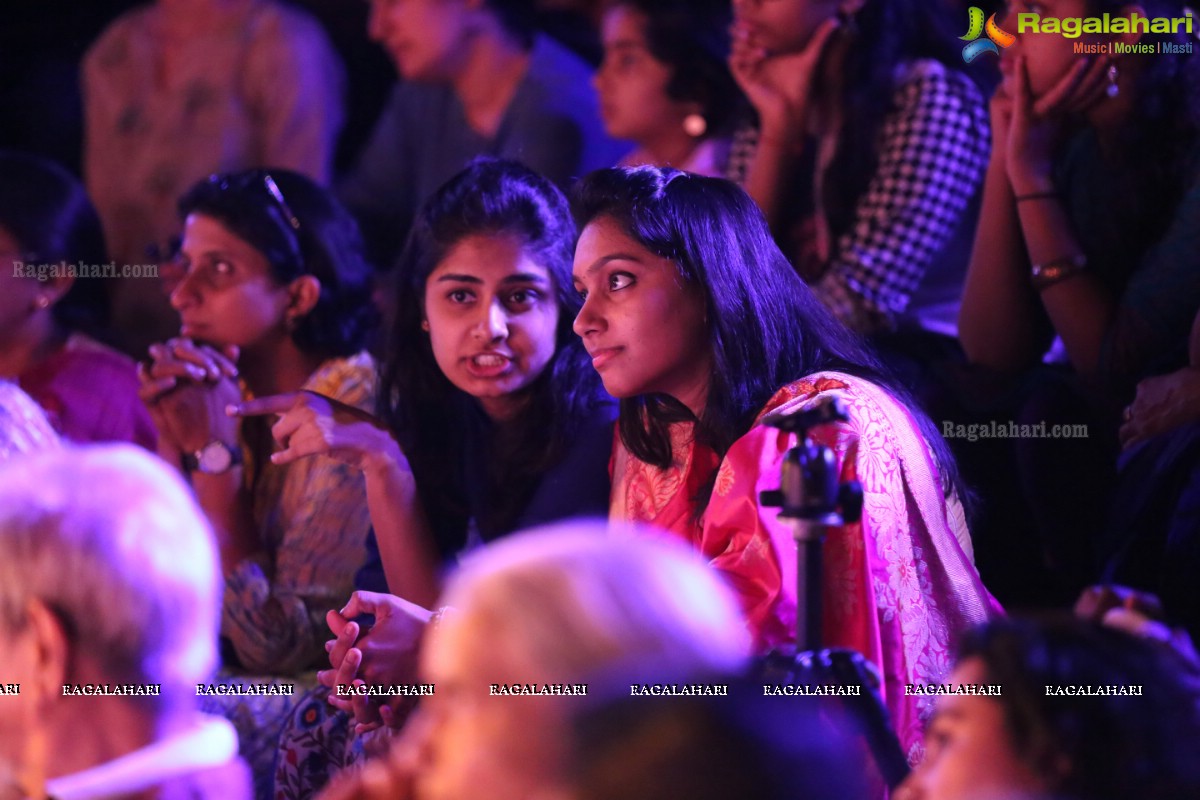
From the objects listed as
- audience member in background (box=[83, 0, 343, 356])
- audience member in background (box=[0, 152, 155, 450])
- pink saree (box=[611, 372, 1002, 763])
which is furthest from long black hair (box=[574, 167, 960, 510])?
→ audience member in background (box=[83, 0, 343, 356])

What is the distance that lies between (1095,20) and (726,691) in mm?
2530

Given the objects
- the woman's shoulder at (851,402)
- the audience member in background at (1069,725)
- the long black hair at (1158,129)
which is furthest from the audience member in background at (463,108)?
the audience member in background at (1069,725)

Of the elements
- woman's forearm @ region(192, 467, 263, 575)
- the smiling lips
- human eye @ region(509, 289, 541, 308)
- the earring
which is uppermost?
the earring

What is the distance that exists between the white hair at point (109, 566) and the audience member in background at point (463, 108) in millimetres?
2642

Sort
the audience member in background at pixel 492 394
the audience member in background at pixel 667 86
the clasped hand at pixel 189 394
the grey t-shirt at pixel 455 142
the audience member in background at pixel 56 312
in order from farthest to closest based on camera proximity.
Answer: the grey t-shirt at pixel 455 142
the audience member in background at pixel 667 86
the audience member in background at pixel 56 312
the clasped hand at pixel 189 394
the audience member in background at pixel 492 394

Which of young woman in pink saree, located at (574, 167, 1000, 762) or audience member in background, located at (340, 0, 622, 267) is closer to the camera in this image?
young woman in pink saree, located at (574, 167, 1000, 762)

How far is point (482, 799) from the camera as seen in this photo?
4.04 ft

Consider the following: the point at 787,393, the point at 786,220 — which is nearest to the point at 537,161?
the point at 786,220

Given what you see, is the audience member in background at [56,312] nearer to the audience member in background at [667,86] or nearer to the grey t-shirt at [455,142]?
the grey t-shirt at [455,142]

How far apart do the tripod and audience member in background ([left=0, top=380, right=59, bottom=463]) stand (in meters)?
1.41

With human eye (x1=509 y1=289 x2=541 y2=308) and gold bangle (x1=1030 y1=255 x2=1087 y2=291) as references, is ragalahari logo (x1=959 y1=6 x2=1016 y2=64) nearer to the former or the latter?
gold bangle (x1=1030 y1=255 x2=1087 y2=291)

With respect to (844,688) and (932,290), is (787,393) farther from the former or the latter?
(932,290)

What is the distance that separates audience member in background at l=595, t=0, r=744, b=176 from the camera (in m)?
4.04

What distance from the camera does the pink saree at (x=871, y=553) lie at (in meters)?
2.21
